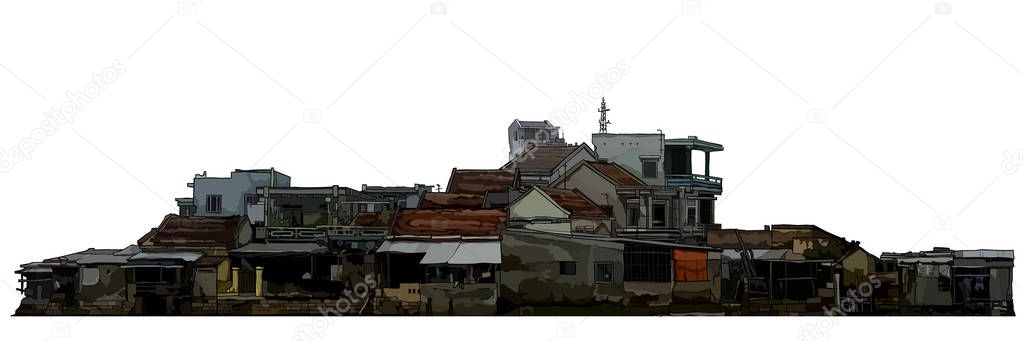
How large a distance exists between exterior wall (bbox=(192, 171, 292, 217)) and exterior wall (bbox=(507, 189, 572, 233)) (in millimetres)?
16611

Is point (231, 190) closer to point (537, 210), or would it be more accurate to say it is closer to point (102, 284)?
point (102, 284)

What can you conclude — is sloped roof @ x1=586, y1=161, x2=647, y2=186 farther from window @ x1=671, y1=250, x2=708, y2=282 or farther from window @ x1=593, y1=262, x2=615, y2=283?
window @ x1=593, y1=262, x2=615, y2=283

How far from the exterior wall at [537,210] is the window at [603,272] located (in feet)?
14.6

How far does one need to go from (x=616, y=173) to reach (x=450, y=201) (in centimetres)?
812

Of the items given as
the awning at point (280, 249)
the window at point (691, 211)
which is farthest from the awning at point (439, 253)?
the window at point (691, 211)

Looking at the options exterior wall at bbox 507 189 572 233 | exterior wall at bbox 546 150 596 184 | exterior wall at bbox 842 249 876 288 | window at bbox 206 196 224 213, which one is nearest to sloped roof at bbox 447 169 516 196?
exterior wall at bbox 546 150 596 184

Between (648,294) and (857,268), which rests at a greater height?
(857,268)

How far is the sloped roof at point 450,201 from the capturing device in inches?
2450

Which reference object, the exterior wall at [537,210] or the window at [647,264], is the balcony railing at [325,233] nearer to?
the exterior wall at [537,210]

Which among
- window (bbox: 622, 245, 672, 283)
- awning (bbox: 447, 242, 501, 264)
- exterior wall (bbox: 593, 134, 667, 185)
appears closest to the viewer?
window (bbox: 622, 245, 672, 283)

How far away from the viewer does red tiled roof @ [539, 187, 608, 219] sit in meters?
59.5

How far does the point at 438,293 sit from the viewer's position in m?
54.2

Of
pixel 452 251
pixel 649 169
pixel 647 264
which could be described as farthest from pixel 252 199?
pixel 647 264

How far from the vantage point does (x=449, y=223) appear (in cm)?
5853
